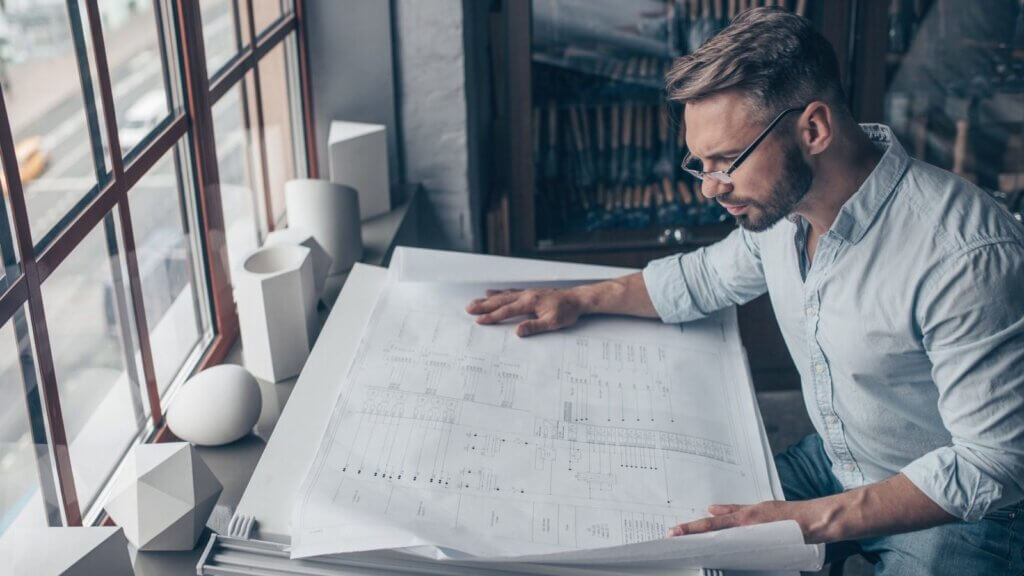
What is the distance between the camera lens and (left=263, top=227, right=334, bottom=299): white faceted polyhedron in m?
1.47

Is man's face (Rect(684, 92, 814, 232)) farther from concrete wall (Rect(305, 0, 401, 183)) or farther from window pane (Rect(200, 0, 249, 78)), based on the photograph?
concrete wall (Rect(305, 0, 401, 183))

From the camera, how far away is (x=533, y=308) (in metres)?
1.33

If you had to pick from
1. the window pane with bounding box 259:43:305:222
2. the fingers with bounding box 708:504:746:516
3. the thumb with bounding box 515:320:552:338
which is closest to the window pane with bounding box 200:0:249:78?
the window pane with bounding box 259:43:305:222

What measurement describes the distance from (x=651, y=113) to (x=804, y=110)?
1.38 m

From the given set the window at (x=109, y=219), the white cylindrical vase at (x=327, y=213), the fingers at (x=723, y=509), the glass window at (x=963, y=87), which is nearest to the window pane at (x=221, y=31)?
the window at (x=109, y=219)

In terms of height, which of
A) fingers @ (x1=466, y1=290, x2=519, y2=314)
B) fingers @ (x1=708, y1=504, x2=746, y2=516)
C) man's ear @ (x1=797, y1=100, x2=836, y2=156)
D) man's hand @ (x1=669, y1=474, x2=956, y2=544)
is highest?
man's ear @ (x1=797, y1=100, x2=836, y2=156)

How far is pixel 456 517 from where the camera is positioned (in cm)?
94

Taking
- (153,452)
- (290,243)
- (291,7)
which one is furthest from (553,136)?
(153,452)

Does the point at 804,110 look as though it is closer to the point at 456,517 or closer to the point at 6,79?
the point at 456,517

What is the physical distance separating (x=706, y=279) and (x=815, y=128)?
30 cm

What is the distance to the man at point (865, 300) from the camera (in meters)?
1.06

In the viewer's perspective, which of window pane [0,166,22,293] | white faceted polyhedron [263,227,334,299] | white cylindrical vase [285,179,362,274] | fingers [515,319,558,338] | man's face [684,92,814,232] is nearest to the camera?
window pane [0,166,22,293]

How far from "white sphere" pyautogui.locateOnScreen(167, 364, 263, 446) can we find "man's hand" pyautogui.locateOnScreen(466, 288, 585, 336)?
0.32 m

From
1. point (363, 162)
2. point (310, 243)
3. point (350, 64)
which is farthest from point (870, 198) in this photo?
point (350, 64)
